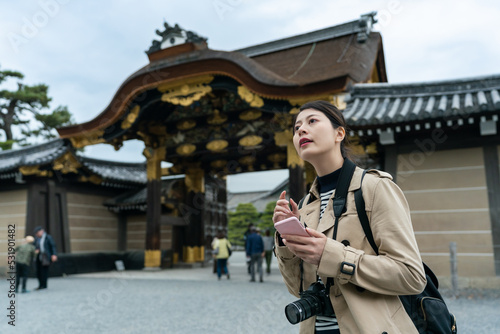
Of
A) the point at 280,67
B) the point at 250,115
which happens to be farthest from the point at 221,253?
the point at 280,67

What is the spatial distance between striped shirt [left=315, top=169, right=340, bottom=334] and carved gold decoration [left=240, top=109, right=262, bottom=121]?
922cm

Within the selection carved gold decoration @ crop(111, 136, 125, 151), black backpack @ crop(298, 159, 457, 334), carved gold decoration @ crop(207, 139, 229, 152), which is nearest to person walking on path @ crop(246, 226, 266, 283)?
carved gold decoration @ crop(207, 139, 229, 152)

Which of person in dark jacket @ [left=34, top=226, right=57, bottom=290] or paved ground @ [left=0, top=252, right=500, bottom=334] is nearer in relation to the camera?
paved ground @ [left=0, top=252, right=500, bottom=334]

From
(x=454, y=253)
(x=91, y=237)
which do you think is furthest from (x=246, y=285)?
(x=91, y=237)

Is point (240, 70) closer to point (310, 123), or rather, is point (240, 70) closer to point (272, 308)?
point (272, 308)

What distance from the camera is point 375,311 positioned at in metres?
1.31

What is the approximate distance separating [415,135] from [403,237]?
24.2 feet

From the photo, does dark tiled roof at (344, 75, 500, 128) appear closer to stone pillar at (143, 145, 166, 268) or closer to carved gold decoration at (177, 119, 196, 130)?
carved gold decoration at (177, 119, 196, 130)

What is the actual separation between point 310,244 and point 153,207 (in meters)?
11.4

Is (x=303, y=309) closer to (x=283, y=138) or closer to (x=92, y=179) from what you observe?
(x=283, y=138)

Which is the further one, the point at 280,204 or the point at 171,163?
the point at 171,163

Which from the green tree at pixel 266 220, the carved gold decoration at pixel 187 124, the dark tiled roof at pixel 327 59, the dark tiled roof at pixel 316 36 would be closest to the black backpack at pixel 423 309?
the dark tiled roof at pixel 327 59

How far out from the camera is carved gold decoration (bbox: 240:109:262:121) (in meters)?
10.9

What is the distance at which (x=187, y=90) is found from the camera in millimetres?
10461
